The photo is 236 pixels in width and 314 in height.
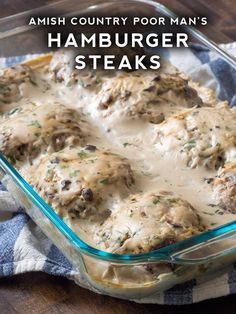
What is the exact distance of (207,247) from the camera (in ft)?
5.56

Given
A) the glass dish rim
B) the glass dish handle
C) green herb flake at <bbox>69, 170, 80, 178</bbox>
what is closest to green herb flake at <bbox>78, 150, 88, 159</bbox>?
green herb flake at <bbox>69, 170, 80, 178</bbox>

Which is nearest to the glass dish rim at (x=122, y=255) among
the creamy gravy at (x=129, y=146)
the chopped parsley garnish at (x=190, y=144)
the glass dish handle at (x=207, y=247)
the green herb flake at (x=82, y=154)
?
the glass dish handle at (x=207, y=247)

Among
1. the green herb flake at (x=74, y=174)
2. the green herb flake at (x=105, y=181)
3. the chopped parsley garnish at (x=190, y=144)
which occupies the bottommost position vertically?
the green herb flake at (x=105, y=181)

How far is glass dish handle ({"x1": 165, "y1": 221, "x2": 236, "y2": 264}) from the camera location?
1643 millimetres

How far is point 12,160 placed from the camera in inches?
82.4

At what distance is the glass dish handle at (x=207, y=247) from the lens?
64.7 inches

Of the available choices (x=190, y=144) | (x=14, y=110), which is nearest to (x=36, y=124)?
(x=14, y=110)

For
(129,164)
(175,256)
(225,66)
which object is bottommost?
(175,256)

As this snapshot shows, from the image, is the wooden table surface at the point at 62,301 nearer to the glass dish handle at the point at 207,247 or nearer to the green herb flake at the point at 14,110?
the glass dish handle at the point at 207,247

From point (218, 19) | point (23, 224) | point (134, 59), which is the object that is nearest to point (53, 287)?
point (23, 224)

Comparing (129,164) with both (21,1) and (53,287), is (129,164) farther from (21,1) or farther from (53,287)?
(21,1)

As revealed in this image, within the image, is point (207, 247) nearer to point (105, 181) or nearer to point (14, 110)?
point (105, 181)

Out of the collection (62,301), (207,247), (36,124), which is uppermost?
(36,124)

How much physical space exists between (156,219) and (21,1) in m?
1.64
